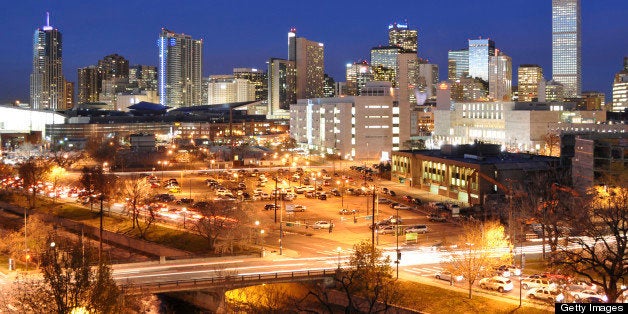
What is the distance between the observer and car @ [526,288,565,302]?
22934mm

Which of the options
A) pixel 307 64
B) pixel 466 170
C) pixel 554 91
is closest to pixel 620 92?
pixel 554 91

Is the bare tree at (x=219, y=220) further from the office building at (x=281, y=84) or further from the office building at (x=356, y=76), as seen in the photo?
the office building at (x=281, y=84)

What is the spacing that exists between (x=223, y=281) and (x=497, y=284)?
376 inches

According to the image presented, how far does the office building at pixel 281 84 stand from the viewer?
181 meters

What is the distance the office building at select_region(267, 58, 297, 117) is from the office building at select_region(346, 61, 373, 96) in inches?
565

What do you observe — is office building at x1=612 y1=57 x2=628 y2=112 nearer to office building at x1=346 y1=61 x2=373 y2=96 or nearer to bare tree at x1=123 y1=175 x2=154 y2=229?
office building at x1=346 y1=61 x2=373 y2=96

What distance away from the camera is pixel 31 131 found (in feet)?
371

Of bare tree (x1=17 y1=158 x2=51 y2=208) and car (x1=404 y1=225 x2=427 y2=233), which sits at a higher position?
bare tree (x1=17 y1=158 x2=51 y2=208)

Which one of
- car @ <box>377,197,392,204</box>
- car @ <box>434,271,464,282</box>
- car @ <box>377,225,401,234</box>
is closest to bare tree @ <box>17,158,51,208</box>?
car @ <box>377,197,392,204</box>

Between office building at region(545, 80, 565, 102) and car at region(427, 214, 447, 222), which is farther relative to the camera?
office building at region(545, 80, 565, 102)

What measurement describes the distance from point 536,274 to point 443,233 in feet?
31.7

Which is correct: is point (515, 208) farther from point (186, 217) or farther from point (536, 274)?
point (186, 217)

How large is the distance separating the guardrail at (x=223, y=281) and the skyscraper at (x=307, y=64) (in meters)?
159

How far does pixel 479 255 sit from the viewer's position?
1000 inches
